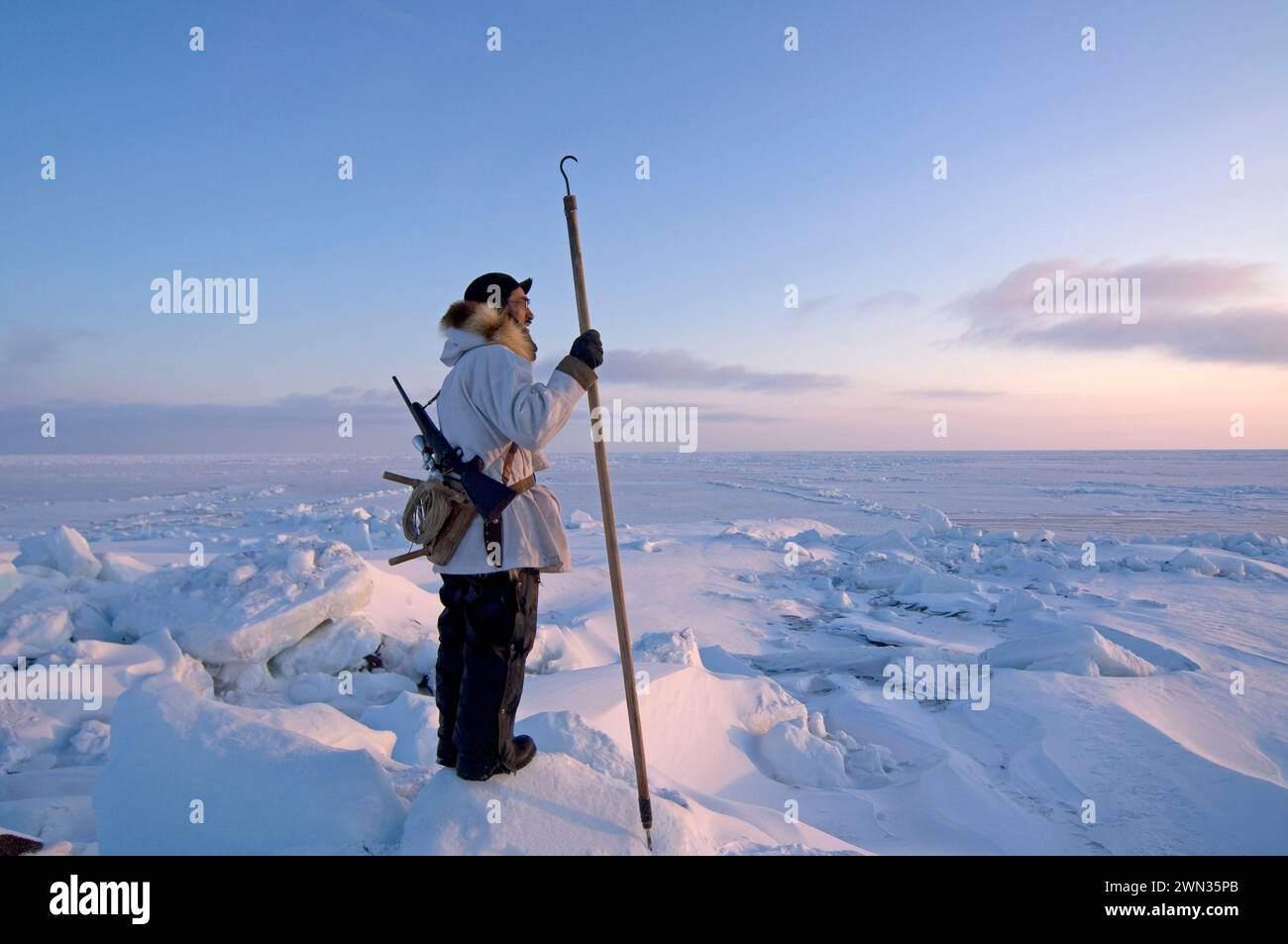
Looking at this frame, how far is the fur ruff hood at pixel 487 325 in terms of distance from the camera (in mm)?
2234

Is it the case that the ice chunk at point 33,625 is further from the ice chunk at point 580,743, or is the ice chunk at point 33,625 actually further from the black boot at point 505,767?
the black boot at point 505,767

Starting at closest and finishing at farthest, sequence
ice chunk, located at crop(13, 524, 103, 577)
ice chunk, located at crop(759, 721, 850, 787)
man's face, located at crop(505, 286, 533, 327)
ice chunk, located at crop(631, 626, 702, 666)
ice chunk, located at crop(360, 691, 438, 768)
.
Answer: man's face, located at crop(505, 286, 533, 327)
ice chunk, located at crop(360, 691, 438, 768)
ice chunk, located at crop(759, 721, 850, 787)
ice chunk, located at crop(631, 626, 702, 666)
ice chunk, located at crop(13, 524, 103, 577)

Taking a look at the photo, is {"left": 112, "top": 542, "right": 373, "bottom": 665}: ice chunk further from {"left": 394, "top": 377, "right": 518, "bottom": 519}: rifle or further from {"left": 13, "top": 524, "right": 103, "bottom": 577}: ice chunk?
{"left": 394, "top": 377, "right": 518, "bottom": 519}: rifle

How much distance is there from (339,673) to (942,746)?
4.29m

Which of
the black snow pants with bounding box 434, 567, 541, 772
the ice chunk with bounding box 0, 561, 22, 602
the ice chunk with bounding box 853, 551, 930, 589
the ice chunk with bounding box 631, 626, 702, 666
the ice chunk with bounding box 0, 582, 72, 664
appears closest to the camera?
the black snow pants with bounding box 434, 567, 541, 772

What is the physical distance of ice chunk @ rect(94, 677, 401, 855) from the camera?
214 centimetres

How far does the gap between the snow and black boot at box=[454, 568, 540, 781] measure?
0.12 metres

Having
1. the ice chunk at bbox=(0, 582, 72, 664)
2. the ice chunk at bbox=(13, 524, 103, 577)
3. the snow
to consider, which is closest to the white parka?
the snow

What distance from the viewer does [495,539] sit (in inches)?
83.1

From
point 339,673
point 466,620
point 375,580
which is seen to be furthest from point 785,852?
Answer: point 375,580

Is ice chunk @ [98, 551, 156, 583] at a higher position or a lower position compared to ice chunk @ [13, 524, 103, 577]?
lower

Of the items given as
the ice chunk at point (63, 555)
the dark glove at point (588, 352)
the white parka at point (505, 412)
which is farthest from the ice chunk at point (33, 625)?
the dark glove at point (588, 352)

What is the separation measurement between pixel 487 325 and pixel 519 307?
20 cm
